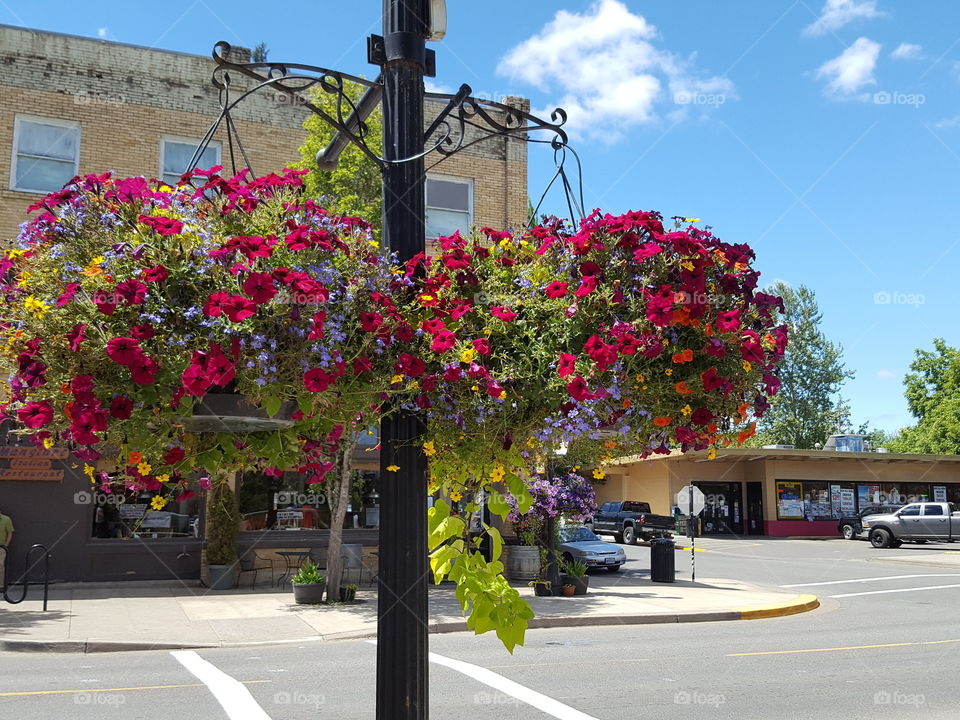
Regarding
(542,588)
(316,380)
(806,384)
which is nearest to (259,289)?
(316,380)

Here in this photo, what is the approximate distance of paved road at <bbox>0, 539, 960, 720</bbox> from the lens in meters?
7.50

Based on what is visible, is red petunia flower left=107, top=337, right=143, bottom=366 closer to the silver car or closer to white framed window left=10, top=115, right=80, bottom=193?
white framed window left=10, top=115, right=80, bottom=193

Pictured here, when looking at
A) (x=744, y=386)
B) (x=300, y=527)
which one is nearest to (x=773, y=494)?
(x=300, y=527)

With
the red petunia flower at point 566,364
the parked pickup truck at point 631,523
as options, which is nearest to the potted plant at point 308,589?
the red petunia flower at point 566,364

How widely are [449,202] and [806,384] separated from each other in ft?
149

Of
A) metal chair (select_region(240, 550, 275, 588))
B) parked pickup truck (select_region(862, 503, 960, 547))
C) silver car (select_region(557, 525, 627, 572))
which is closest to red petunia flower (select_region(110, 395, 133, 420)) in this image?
metal chair (select_region(240, 550, 275, 588))

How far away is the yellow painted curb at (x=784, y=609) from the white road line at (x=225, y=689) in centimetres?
916

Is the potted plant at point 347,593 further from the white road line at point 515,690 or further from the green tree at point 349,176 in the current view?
the green tree at point 349,176

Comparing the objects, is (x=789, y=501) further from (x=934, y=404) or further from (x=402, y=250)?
(x=402, y=250)

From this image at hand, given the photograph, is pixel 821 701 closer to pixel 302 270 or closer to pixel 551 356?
pixel 551 356

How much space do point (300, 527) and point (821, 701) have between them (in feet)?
42.1

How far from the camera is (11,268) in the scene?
261 centimetres

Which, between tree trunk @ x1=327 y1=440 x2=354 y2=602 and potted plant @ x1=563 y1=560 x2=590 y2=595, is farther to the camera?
potted plant @ x1=563 y1=560 x2=590 y2=595

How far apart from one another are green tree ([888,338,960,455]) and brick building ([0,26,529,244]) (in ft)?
143
